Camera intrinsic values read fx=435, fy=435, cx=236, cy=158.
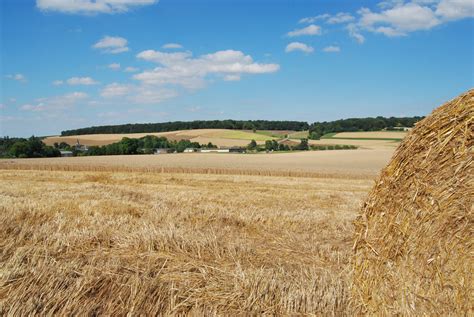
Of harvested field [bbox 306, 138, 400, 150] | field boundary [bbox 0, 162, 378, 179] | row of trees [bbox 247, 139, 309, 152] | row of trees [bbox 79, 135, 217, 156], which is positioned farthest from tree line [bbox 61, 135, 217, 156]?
field boundary [bbox 0, 162, 378, 179]

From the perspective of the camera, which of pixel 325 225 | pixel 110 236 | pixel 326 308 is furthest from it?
pixel 325 225

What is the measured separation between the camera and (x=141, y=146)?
74.0 meters

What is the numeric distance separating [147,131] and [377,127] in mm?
48595

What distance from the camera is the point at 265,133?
92.6 meters

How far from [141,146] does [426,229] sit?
7207cm

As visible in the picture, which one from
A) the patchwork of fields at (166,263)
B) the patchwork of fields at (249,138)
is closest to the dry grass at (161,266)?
the patchwork of fields at (166,263)

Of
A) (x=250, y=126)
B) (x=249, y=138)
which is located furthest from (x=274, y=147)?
(x=250, y=126)

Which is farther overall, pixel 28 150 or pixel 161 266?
pixel 28 150

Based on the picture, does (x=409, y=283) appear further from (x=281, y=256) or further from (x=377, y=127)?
(x=377, y=127)

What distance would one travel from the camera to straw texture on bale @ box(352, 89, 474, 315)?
4.18 meters

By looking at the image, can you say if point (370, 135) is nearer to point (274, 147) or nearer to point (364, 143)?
point (364, 143)

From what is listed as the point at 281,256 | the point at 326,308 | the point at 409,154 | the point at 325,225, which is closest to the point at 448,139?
the point at 409,154

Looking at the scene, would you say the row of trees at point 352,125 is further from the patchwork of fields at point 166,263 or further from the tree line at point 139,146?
the patchwork of fields at point 166,263

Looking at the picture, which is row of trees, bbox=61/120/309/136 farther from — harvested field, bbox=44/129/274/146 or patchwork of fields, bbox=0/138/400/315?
patchwork of fields, bbox=0/138/400/315
